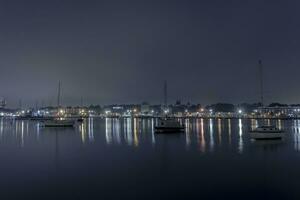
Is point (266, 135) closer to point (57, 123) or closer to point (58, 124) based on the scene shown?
point (58, 124)

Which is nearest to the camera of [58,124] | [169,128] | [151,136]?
[151,136]

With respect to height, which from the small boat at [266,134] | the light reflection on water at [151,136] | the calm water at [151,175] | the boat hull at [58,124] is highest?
the boat hull at [58,124]

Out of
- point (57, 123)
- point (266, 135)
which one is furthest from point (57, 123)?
point (266, 135)

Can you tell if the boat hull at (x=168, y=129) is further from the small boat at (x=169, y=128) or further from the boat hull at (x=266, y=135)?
the boat hull at (x=266, y=135)

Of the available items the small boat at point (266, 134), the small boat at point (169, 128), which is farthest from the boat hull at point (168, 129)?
the small boat at point (266, 134)

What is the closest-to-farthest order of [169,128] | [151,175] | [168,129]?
[151,175] < [168,129] < [169,128]

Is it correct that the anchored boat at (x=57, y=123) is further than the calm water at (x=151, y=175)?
Yes

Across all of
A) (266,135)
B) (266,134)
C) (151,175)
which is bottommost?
(151,175)

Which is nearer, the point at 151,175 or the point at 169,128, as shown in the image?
the point at 151,175

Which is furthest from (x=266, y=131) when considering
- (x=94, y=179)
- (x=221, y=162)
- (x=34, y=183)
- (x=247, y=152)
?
(x=34, y=183)

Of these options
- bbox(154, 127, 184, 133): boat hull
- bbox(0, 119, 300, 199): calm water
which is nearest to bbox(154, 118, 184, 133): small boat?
bbox(154, 127, 184, 133): boat hull

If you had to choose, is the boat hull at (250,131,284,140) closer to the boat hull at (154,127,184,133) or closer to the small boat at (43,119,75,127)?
the boat hull at (154,127,184,133)

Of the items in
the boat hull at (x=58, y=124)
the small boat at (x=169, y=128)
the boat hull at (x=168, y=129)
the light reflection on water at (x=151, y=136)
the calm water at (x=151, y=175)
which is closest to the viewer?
the calm water at (x=151, y=175)

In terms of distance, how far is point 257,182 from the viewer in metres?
17.5
